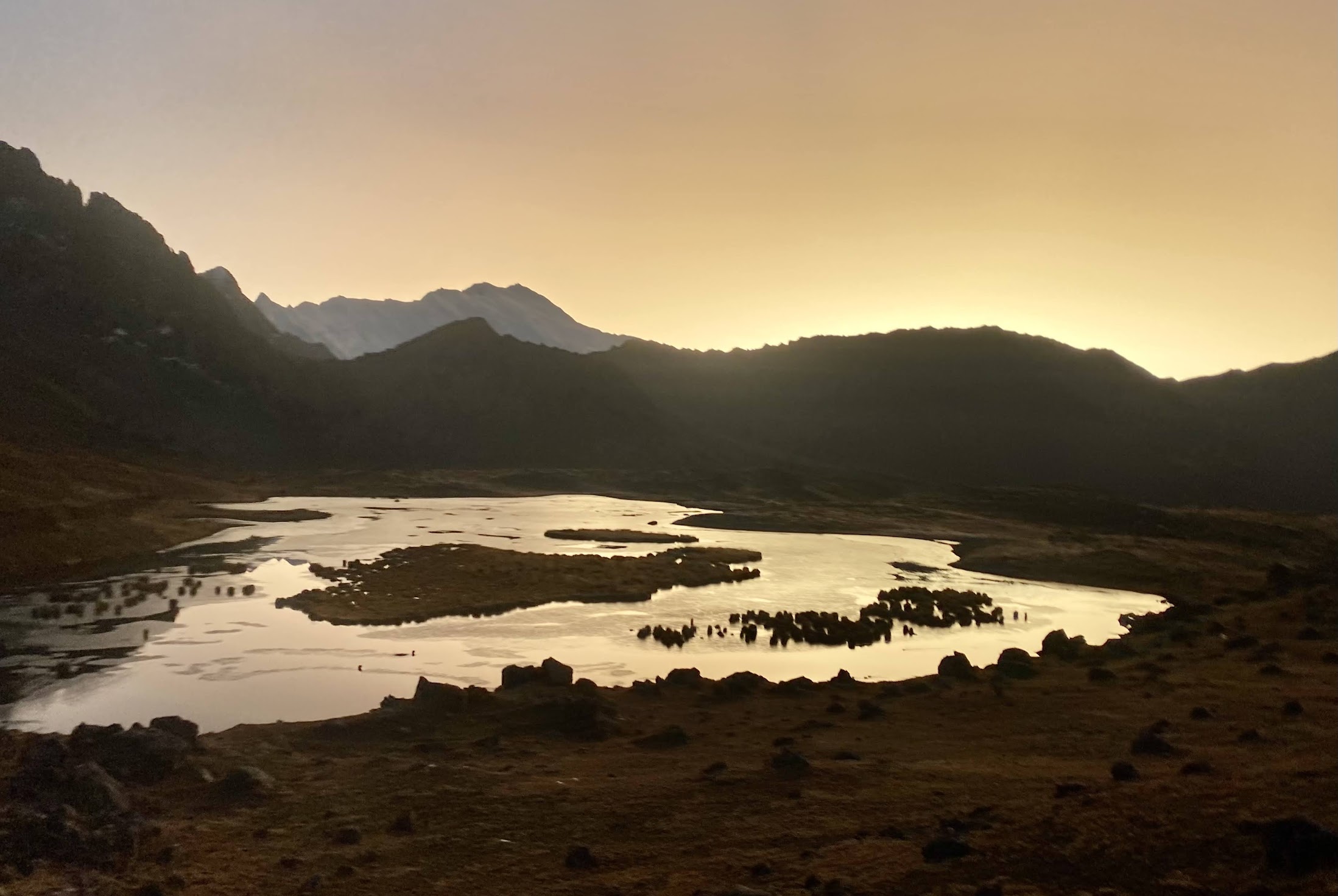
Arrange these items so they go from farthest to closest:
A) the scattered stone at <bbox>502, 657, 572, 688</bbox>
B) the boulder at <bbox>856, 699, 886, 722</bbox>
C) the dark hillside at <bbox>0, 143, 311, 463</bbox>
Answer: the dark hillside at <bbox>0, 143, 311, 463</bbox>
the scattered stone at <bbox>502, 657, 572, 688</bbox>
the boulder at <bbox>856, 699, 886, 722</bbox>

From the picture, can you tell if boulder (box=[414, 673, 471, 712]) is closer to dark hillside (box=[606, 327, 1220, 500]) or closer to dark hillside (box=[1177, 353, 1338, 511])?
dark hillside (box=[606, 327, 1220, 500])

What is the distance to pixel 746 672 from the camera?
85.8 feet

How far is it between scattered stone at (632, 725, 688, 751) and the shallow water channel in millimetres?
8162

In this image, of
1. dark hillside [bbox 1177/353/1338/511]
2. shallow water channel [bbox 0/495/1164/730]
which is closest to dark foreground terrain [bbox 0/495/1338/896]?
shallow water channel [bbox 0/495/1164/730]

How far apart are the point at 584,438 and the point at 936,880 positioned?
530 feet

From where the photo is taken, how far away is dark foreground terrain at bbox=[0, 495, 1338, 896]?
11.5 meters

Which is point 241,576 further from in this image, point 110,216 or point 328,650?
point 110,216

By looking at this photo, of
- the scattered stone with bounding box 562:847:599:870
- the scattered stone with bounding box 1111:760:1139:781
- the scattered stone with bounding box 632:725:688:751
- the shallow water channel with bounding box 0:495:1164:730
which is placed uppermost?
the scattered stone with bounding box 1111:760:1139:781

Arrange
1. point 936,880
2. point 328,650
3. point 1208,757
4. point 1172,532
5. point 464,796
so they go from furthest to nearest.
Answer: point 1172,532, point 328,650, point 464,796, point 1208,757, point 936,880

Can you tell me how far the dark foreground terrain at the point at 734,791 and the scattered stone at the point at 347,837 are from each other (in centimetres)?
4

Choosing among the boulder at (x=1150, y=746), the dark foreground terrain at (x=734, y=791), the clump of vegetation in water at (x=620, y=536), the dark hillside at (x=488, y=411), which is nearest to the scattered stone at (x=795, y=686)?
the dark foreground terrain at (x=734, y=791)

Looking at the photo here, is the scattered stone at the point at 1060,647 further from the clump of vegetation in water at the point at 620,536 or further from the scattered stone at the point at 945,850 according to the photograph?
the clump of vegetation in water at the point at 620,536

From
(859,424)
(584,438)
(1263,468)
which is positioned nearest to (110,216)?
(584,438)

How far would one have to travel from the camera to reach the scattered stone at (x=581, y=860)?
42.5 feet
